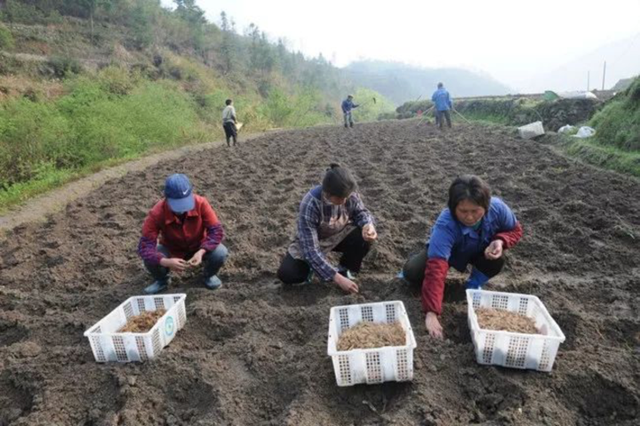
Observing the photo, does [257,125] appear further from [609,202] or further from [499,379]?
[499,379]

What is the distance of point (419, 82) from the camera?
574 feet

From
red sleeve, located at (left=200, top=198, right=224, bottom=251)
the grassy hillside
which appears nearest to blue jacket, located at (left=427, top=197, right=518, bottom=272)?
red sleeve, located at (left=200, top=198, right=224, bottom=251)

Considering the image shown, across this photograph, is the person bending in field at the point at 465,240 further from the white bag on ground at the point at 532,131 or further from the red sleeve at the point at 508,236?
the white bag on ground at the point at 532,131

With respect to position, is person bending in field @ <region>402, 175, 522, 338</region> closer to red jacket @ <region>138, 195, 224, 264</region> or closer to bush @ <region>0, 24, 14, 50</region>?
red jacket @ <region>138, 195, 224, 264</region>

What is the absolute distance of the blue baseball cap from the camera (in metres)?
3.49

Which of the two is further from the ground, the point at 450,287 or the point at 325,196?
the point at 325,196

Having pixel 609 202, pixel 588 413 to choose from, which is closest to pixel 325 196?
pixel 588 413

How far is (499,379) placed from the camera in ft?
8.25

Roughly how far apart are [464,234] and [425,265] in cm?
47

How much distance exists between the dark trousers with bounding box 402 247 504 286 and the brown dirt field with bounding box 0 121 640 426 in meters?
0.14

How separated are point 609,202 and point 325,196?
425 centimetres

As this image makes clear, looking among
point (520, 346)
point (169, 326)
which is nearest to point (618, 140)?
point (520, 346)

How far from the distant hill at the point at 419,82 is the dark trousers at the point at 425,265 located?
12282cm

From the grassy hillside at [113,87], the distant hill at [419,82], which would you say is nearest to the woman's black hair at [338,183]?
the grassy hillside at [113,87]
